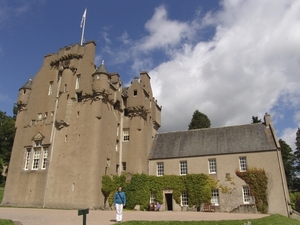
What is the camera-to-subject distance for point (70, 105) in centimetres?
3272

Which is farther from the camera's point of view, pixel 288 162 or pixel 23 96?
pixel 288 162

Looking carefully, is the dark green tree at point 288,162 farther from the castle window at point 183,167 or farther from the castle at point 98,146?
the castle window at point 183,167

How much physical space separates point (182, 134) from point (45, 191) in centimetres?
1969

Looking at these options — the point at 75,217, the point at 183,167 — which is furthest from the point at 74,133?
the point at 75,217

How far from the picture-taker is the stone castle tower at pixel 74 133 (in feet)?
94.8

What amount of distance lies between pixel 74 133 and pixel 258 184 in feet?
71.5

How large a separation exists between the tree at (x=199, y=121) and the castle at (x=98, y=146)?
16.1 m

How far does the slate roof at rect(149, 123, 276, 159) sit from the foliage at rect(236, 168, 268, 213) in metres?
2.79

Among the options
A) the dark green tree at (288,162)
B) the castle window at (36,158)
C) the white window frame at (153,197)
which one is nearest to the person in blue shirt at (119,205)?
the white window frame at (153,197)

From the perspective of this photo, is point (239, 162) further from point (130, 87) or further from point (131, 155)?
point (130, 87)

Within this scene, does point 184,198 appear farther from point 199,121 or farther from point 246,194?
point 199,121

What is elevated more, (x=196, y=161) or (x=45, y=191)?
(x=196, y=161)

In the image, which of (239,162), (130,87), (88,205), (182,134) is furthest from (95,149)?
(239,162)

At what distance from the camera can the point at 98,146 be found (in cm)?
2920
